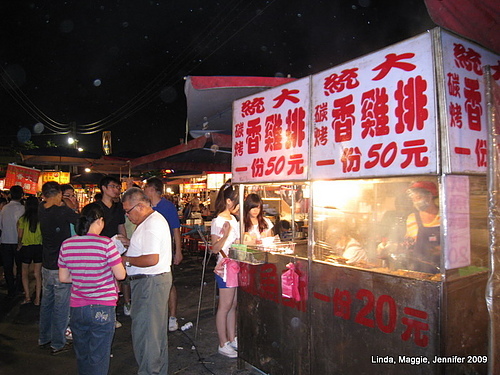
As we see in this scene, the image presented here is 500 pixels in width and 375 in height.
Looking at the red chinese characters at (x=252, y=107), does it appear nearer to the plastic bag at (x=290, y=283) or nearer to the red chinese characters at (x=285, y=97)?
the red chinese characters at (x=285, y=97)

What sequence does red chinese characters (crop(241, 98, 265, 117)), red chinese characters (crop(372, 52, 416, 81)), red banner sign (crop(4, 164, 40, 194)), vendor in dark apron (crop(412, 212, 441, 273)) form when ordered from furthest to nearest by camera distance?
red banner sign (crop(4, 164, 40, 194)), red chinese characters (crop(241, 98, 265, 117)), vendor in dark apron (crop(412, 212, 441, 273)), red chinese characters (crop(372, 52, 416, 81))

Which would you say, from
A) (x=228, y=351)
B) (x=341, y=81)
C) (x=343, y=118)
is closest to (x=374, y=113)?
(x=343, y=118)

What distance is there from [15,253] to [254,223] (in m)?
5.67

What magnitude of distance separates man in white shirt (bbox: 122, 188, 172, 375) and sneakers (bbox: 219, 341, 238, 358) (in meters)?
0.97

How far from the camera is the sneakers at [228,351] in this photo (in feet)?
14.4

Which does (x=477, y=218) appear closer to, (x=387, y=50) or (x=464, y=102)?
(x=464, y=102)

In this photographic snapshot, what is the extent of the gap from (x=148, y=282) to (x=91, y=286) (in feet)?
1.83

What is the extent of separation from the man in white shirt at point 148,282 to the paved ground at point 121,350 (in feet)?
2.43

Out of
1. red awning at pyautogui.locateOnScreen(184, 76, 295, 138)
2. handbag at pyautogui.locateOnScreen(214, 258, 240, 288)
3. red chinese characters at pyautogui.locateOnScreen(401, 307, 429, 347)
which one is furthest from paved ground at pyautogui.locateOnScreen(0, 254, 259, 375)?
red awning at pyautogui.locateOnScreen(184, 76, 295, 138)

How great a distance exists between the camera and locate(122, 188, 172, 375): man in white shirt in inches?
137

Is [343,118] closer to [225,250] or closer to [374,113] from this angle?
[374,113]

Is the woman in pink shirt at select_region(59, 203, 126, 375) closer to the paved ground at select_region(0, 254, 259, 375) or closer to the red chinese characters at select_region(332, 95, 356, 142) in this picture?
the paved ground at select_region(0, 254, 259, 375)

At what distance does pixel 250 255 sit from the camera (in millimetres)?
3812

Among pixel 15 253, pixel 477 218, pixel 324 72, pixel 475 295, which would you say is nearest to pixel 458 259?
pixel 475 295
